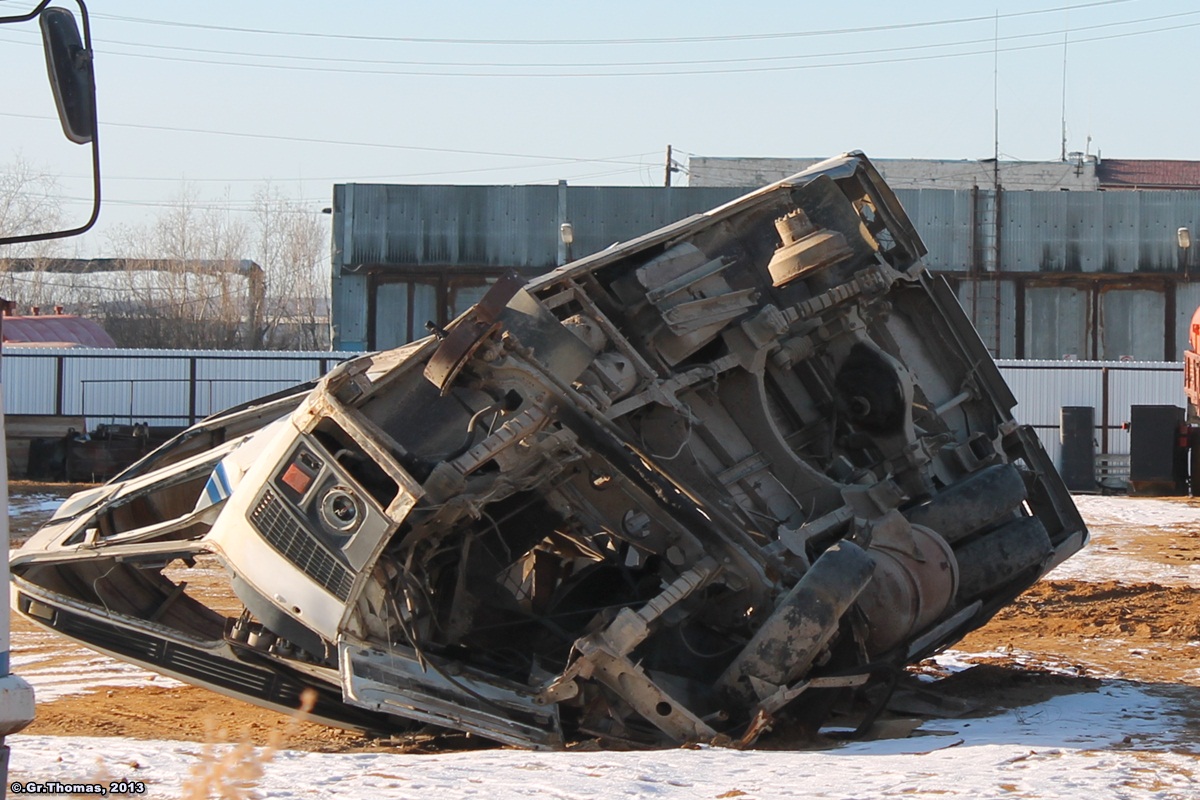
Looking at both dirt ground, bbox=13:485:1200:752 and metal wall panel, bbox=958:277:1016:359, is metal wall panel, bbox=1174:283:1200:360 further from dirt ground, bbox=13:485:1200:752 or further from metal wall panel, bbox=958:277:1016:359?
dirt ground, bbox=13:485:1200:752

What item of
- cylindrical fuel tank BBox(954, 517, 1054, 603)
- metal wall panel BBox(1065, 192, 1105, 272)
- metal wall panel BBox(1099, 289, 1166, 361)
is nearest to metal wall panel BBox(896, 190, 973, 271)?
metal wall panel BBox(1065, 192, 1105, 272)

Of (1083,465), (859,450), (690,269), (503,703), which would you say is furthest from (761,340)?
(1083,465)

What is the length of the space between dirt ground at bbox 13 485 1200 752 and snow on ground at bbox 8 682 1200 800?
0.44 meters

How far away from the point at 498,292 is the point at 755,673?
207cm

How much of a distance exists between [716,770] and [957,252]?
3026 cm

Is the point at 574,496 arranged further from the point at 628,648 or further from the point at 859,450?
the point at 859,450

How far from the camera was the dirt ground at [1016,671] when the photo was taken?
7051 mm

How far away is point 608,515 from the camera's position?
22.5 ft

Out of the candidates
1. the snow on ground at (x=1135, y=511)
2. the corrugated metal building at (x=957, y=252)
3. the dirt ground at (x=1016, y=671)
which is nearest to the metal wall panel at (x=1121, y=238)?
the corrugated metal building at (x=957, y=252)

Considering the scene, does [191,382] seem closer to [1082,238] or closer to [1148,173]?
[1082,238]

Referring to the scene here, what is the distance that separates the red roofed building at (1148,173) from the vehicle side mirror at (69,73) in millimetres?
60863

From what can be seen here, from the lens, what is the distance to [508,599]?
7.09 meters

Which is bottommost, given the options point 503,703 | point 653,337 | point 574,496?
point 503,703

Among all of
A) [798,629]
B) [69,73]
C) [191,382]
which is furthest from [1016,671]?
[191,382]
